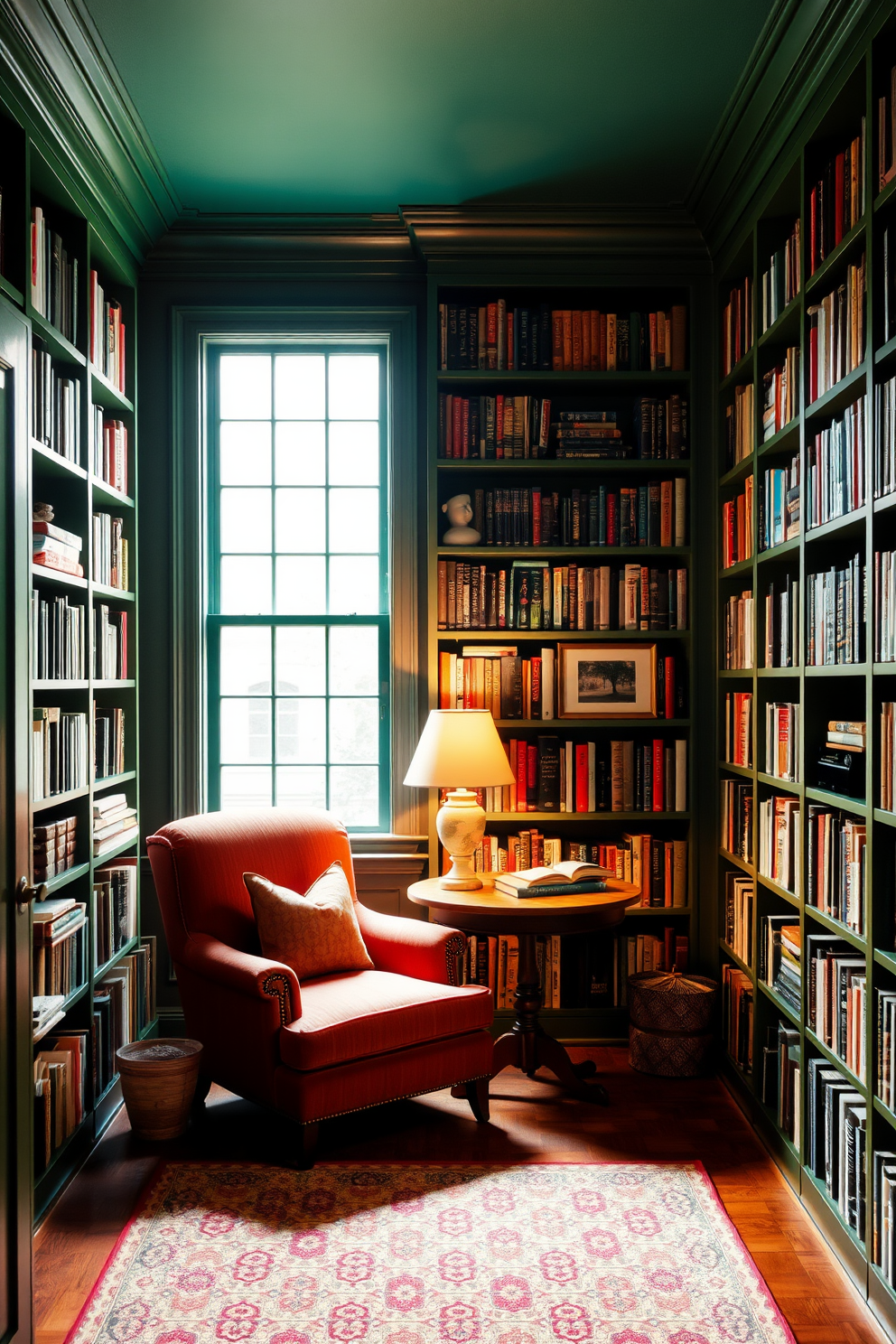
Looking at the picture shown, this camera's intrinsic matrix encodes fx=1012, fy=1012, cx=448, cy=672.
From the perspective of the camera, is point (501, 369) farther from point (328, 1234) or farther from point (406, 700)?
point (328, 1234)

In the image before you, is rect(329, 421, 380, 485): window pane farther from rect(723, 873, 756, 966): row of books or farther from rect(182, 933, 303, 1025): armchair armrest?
rect(723, 873, 756, 966): row of books

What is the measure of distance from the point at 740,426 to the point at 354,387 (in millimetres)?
1603

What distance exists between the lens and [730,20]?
2736 millimetres

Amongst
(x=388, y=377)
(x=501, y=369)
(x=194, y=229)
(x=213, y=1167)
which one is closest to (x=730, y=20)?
(x=501, y=369)

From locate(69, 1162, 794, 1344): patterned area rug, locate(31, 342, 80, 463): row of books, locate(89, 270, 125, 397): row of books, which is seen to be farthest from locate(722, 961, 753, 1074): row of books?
locate(89, 270, 125, 397): row of books

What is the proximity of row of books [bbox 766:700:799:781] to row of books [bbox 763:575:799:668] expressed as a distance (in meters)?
0.13

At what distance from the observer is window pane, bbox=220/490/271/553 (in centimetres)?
422

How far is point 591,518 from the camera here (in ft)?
13.2

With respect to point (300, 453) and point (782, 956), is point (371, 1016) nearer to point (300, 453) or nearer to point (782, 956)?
point (782, 956)

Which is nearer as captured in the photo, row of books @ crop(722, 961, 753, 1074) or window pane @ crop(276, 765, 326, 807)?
row of books @ crop(722, 961, 753, 1074)

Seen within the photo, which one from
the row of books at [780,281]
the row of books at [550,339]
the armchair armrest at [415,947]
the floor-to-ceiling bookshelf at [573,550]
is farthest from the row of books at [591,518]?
the armchair armrest at [415,947]

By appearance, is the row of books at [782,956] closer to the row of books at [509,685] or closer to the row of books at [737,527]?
the row of books at [509,685]

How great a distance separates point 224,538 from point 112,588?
688mm

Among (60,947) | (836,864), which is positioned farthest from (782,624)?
(60,947)
